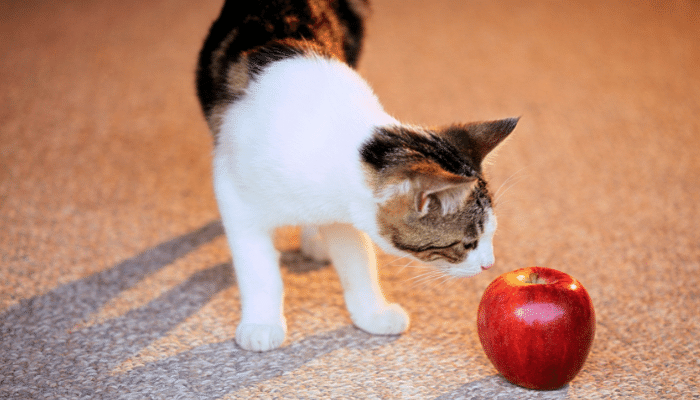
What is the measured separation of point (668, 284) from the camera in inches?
68.8

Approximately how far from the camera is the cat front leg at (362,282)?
1.50 meters

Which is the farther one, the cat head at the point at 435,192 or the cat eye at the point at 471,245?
the cat eye at the point at 471,245

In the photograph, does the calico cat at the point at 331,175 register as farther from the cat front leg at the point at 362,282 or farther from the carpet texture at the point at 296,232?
the carpet texture at the point at 296,232

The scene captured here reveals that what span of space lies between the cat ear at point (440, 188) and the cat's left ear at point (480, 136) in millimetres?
105

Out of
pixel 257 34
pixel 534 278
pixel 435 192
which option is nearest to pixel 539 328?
pixel 534 278

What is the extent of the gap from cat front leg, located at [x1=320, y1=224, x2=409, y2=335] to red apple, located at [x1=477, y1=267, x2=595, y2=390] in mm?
302

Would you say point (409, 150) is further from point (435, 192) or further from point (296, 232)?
point (296, 232)

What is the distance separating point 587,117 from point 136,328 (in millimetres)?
2304

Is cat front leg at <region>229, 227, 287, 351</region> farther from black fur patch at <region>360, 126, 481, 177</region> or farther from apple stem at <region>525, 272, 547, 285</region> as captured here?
apple stem at <region>525, 272, 547, 285</region>

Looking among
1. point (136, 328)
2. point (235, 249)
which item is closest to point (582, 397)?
point (235, 249)

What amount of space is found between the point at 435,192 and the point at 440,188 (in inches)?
2.7

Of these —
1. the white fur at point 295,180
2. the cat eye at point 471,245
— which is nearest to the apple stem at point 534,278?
the cat eye at point 471,245

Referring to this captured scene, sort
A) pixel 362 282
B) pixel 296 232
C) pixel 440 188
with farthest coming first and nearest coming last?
pixel 296 232 → pixel 362 282 → pixel 440 188

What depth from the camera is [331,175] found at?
4.10ft
